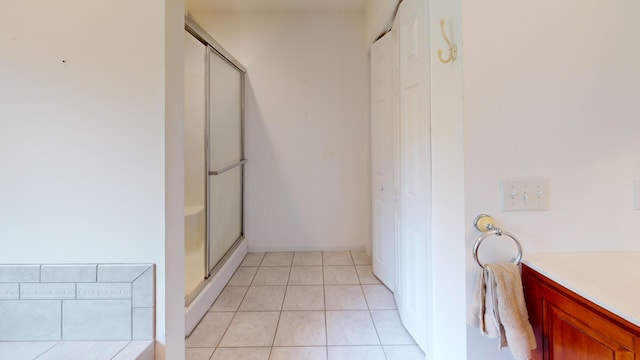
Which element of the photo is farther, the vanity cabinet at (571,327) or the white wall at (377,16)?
the white wall at (377,16)

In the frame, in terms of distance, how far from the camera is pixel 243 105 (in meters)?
3.58

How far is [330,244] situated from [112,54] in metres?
3.04

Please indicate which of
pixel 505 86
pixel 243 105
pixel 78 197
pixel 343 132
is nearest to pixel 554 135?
pixel 505 86

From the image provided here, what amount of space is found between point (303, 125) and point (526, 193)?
281 centimetres

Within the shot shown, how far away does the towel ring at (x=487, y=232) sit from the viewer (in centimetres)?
104

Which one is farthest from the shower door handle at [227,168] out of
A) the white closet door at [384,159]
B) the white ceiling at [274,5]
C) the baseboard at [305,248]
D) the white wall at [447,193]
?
the white wall at [447,193]

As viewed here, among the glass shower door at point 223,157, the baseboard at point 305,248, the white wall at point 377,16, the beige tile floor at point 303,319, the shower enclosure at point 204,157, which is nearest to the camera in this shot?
the beige tile floor at point 303,319

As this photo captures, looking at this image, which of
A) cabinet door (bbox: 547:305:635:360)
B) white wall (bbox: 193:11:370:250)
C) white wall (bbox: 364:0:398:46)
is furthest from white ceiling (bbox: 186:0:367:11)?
cabinet door (bbox: 547:305:635:360)

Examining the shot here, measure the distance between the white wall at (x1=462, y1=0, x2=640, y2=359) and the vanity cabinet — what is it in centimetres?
17

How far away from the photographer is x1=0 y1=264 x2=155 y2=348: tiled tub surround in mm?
1086

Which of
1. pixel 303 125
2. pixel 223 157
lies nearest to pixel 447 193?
pixel 223 157

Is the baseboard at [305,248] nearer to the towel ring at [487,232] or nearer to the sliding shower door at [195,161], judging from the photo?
the sliding shower door at [195,161]

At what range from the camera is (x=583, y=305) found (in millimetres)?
859

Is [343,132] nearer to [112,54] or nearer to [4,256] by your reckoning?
[112,54]
